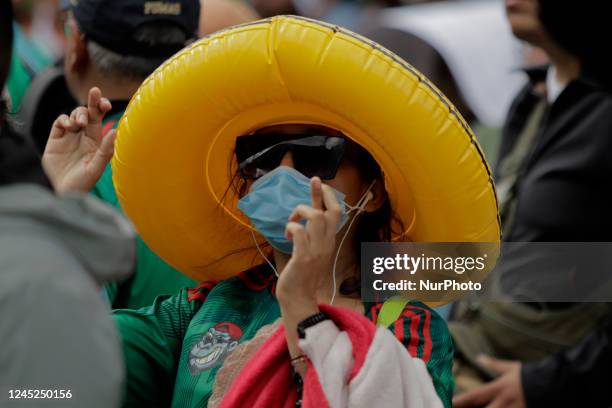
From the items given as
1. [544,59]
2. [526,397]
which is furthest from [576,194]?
[544,59]

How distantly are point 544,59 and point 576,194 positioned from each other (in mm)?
1709

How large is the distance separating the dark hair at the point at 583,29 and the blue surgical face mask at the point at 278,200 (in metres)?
1.44

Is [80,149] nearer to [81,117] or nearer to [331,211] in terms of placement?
[81,117]

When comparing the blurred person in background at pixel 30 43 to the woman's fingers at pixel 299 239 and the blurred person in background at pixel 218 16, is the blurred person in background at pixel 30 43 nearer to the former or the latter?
the blurred person in background at pixel 218 16

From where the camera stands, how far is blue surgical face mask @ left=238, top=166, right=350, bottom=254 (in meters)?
2.40

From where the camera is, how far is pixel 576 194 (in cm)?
340

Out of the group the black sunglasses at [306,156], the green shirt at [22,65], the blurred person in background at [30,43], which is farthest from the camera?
the blurred person in background at [30,43]

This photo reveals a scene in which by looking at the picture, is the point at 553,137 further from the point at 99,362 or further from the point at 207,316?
the point at 99,362

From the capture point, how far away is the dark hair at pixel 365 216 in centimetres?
258

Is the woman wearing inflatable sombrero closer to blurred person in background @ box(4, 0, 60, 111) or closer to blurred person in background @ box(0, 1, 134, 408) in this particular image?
blurred person in background @ box(0, 1, 134, 408)

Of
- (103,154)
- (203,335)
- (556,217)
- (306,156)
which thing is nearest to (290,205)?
(306,156)

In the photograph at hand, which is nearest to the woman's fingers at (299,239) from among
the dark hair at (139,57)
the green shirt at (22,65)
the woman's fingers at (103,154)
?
the woman's fingers at (103,154)

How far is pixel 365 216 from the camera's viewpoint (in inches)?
106

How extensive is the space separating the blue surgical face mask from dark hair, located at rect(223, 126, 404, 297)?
18cm
